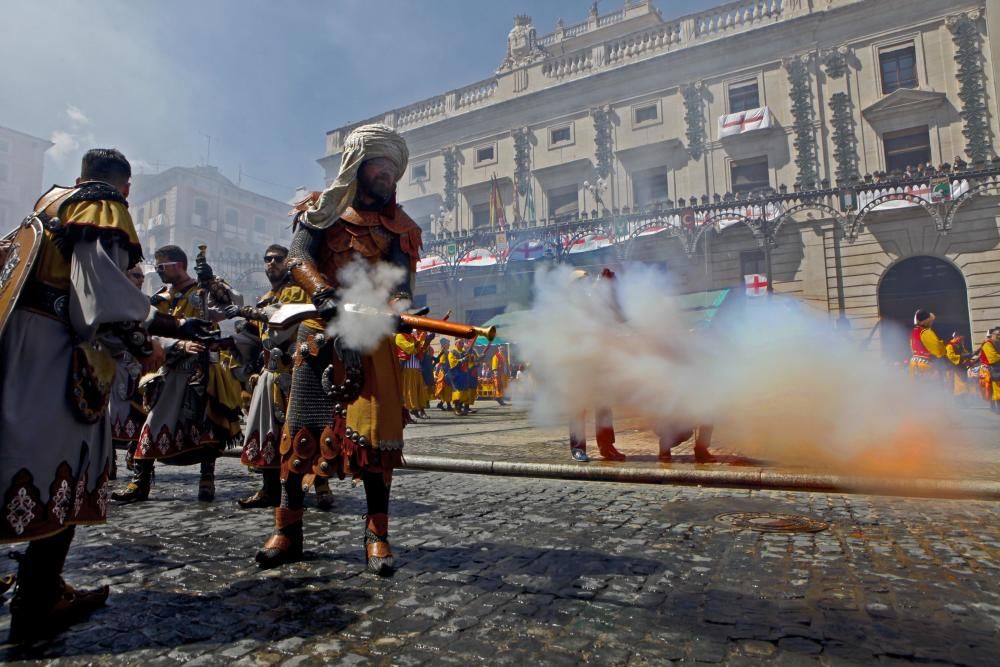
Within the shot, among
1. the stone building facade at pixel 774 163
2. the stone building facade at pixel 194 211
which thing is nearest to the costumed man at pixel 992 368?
the stone building facade at pixel 774 163

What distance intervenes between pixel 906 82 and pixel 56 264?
92.6 feet

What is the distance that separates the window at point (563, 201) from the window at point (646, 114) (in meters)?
4.08

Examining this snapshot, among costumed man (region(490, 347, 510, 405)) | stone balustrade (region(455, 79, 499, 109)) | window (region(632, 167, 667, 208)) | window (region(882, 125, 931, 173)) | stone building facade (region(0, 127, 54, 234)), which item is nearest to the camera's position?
costumed man (region(490, 347, 510, 405))

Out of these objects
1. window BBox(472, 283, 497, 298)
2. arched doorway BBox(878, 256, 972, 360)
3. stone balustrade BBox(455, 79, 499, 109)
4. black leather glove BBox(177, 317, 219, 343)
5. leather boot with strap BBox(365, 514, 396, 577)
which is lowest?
leather boot with strap BBox(365, 514, 396, 577)

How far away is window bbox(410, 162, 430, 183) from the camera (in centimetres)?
3316

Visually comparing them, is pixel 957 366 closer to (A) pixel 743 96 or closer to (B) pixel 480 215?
(A) pixel 743 96

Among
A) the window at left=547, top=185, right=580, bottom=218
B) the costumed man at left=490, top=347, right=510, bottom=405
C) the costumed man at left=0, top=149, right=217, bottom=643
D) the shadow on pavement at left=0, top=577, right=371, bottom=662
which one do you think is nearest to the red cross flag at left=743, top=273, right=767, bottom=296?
the window at left=547, top=185, right=580, bottom=218

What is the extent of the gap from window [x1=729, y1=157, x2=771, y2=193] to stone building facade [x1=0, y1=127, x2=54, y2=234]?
185 ft

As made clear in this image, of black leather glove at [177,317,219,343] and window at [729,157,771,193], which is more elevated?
window at [729,157,771,193]

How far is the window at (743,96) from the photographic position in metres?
24.8

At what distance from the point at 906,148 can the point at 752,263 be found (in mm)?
7017

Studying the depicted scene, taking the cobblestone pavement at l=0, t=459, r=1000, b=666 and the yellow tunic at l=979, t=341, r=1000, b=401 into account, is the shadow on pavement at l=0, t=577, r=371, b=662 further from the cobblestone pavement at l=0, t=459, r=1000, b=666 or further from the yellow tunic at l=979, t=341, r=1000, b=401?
the yellow tunic at l=979, t=341, r=1000, b=401

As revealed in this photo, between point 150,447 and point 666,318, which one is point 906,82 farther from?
point 150,447

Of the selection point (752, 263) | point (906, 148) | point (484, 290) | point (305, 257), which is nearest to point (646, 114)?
point (752, 263)
